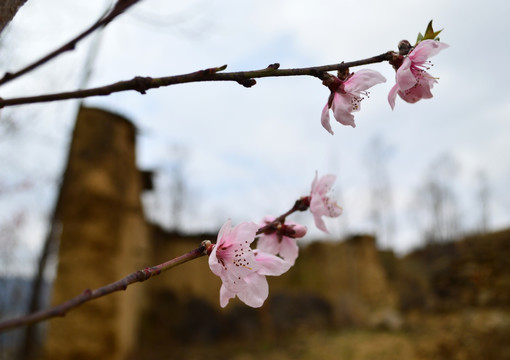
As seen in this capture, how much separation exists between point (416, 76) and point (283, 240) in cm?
35

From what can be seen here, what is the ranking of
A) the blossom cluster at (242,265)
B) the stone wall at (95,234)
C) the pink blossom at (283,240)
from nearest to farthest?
1. the blossom cluster at (242,265)
2. the pink blossom at (283,240)
3. the stone wall at (95,234)

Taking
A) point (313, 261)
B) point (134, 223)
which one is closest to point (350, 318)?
point (313, 261)

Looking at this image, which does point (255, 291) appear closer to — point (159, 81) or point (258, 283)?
point (258, 283)

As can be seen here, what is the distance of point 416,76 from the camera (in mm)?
615

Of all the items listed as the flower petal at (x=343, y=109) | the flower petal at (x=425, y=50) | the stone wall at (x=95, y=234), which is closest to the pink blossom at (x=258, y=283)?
the flower petal at (x=343, y=109)

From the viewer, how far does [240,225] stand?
0.56m

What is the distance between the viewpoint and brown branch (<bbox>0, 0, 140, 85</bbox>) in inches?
18.5

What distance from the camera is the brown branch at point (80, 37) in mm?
470

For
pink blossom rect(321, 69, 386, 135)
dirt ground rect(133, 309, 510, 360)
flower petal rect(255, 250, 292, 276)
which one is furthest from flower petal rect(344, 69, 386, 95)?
dirt ground rect(133, 309, 510, 360)

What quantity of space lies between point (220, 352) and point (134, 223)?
289cm

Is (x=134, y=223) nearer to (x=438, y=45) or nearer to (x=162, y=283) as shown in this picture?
(x=162, y=283)

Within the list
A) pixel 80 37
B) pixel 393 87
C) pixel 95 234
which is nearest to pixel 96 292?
pixel 80 37

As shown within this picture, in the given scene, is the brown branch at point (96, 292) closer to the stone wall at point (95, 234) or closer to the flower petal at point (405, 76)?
the flower petal at point (405, 76)

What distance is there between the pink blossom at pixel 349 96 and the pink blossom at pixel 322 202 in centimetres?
16
